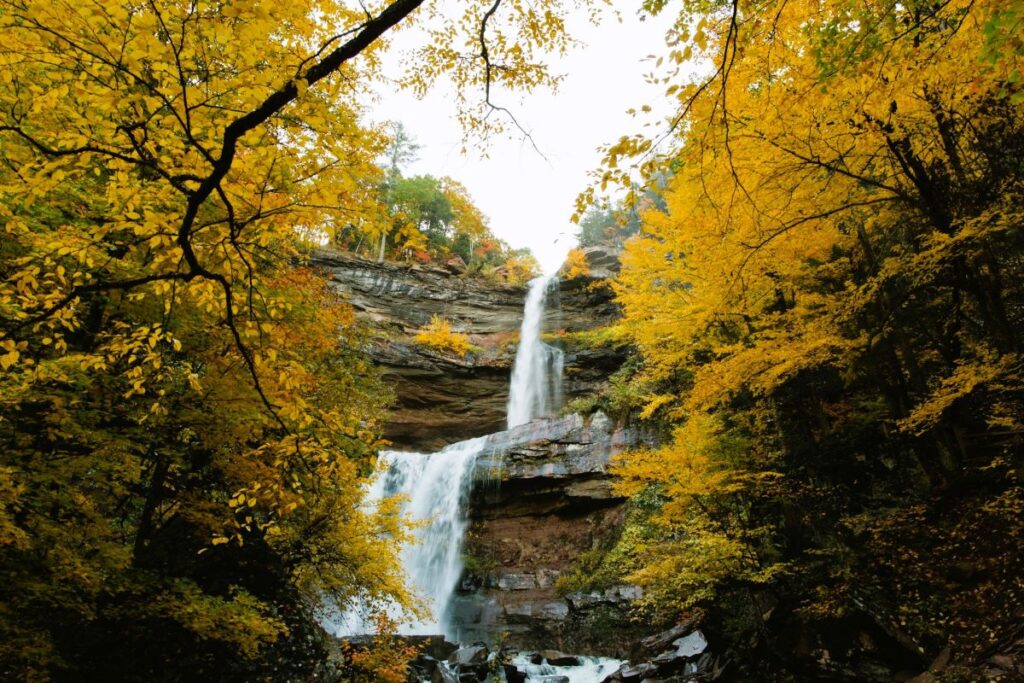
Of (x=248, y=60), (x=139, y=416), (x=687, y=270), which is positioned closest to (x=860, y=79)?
(x=687, y=270)

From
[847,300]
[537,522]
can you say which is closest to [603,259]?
[537,522]

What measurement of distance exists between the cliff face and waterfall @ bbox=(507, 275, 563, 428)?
406 mm

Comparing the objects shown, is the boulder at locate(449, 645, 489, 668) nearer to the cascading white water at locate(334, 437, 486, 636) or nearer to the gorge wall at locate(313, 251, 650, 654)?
the gorge wall at locate(313, 251, 650, 654)

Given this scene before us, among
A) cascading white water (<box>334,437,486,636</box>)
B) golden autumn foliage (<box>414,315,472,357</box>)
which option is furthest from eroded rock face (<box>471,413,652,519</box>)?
golden autumn foliage (<box>414,315,472,357</box>)

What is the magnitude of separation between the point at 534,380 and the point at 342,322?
13993 mm

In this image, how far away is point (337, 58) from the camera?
7.77ft

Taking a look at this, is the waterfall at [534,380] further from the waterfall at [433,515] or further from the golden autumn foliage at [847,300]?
the golden autumn foliage at [847,300]

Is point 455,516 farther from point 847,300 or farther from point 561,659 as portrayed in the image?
point 847,300

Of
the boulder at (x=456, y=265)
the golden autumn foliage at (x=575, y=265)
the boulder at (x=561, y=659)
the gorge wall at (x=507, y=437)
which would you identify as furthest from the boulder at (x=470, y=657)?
the boulder at (x=456, y=265)

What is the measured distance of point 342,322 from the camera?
34.0ft

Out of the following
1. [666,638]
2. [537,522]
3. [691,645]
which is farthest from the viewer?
[537,522]

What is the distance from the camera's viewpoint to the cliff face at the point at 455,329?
2277 centimetres

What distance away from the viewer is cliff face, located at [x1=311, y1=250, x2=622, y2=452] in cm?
2277

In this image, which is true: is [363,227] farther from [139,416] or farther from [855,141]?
[855,141]
